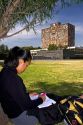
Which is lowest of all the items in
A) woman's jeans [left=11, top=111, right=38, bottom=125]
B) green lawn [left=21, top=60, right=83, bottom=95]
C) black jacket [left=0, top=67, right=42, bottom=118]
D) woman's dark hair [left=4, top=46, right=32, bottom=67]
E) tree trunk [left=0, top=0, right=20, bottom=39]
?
green lawn [left=21, top=60, right=83, bottom=95]

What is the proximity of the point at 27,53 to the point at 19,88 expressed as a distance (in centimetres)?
55

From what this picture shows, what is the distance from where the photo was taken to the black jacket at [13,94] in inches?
197

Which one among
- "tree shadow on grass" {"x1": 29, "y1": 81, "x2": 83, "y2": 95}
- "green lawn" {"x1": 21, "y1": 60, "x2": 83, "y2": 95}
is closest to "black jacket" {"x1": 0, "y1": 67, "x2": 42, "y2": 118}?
"tree shadow on grass" {"x1": 29, "y1": 81, "x2": 83, "y2": 95}

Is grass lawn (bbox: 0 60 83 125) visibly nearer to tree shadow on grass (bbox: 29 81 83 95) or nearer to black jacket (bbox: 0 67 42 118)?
tree shadow on grass (bbox: 29 81 83 95)

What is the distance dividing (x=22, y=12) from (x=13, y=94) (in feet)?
9.97

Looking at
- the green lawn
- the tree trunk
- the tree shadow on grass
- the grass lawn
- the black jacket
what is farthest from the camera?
the green lawn

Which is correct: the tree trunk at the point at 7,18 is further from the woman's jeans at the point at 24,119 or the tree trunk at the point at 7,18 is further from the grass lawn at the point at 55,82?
the grass lawn at the point at 55,82

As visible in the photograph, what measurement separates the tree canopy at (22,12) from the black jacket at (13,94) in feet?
6.80

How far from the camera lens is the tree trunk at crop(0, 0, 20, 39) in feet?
23.7

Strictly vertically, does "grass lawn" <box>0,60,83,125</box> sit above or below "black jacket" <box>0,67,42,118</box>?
below

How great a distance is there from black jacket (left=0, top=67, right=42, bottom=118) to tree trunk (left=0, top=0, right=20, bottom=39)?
218cm

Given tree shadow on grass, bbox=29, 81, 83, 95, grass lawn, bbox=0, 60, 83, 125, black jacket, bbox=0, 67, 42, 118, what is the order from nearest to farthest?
black jacket, bbox=0, 67, 42, 118 → tree shadow on grass, bbox=29, 81, 83, 95 → grass lawn, bbox=0, 60, 83, 125

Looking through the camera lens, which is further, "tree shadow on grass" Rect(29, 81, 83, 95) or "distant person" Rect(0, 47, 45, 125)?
"tree shadow on grass" Rect(29, 81, 83, 95)

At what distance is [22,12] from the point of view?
766 centimetres
